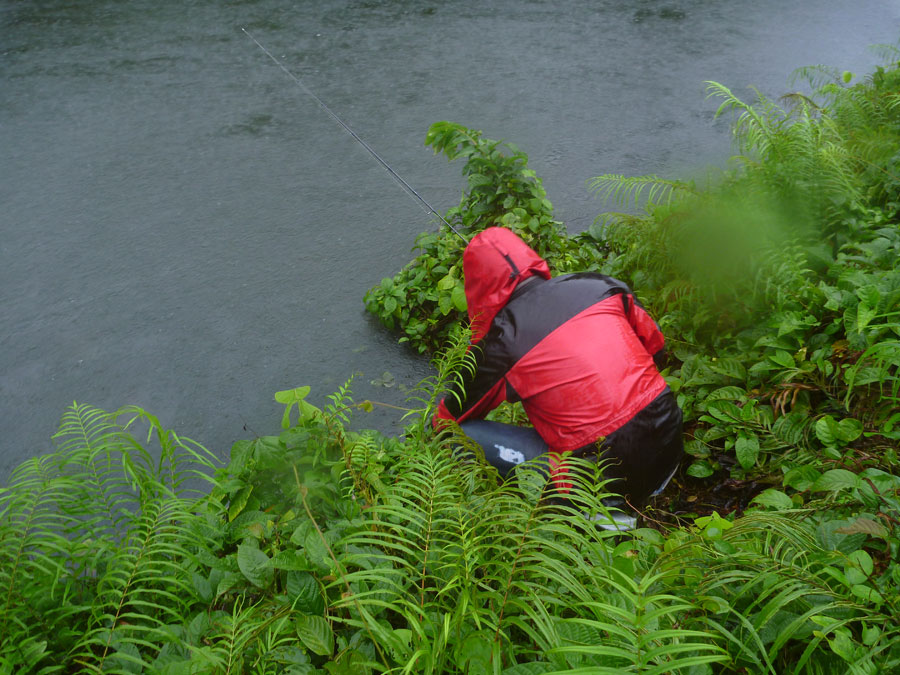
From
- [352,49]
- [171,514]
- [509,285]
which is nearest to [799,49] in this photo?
[352,49]

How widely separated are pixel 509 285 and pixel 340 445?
104cm

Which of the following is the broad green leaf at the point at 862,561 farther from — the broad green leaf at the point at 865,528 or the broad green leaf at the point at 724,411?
the broad green leaf at the point at 724,411

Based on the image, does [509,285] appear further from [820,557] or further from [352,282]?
[352,282]

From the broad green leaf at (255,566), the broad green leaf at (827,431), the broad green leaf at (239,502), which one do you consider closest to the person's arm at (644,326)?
the broad green leaf at (827,431)

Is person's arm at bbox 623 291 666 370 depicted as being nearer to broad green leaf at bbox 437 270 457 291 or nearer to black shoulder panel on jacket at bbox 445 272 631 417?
black shoulder panel on jacket at bbox 445 272 631 417

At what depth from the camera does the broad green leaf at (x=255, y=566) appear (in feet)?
5.69

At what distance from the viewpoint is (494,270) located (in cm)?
283

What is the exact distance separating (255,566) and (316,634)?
15.8 inches

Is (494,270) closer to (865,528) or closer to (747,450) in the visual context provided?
(747,450)

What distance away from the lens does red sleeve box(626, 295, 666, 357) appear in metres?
2.88

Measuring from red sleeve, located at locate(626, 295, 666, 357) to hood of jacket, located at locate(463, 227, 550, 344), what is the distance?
0.41 meters

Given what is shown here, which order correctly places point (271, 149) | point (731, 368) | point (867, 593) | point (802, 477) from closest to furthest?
point (867, 593) < point (802, 477) < point (731, 368) < point (271, 149)

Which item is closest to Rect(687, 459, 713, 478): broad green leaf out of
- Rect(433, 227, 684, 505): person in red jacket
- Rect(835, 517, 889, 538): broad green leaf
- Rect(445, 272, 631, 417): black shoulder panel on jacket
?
Rect(433, 227, 684, 505): person in red jacket

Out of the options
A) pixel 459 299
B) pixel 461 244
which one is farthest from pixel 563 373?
pixel 461 244
